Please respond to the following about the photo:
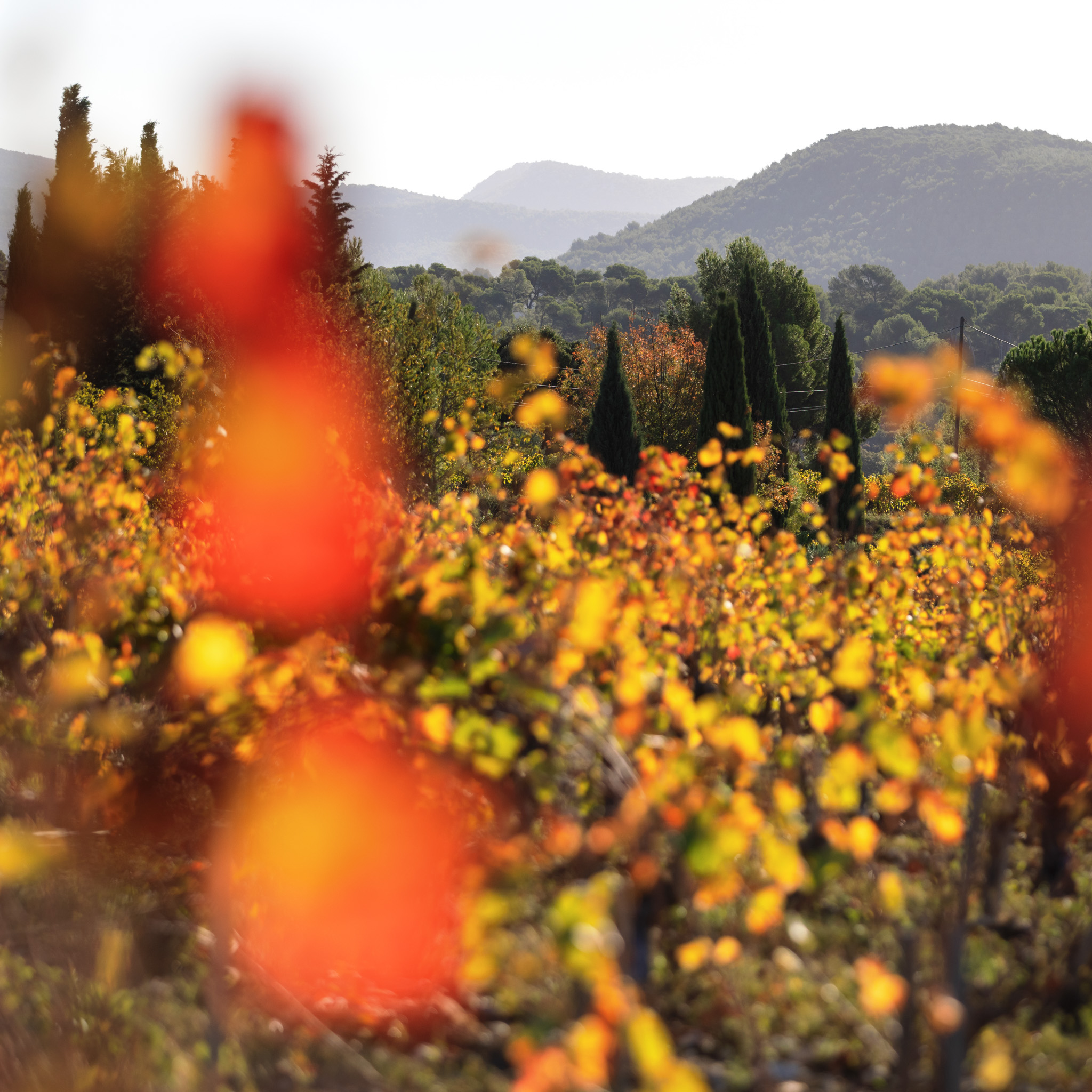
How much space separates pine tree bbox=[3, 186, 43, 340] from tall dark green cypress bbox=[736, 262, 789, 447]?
71.0ft

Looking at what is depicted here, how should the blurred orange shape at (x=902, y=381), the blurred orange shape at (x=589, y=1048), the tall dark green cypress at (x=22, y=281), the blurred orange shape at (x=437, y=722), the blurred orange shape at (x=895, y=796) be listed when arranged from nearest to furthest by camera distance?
the blurred orange shape at (x=589, y=1048) → the blurred orange shape at (x=895, y=796) → the blurred orange shape at (x=437, y=722) → the blurred orange shape at (x=902, y=381) → the tall dark green cypress at (x=22, y=281)

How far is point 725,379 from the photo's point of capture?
22.4 metres

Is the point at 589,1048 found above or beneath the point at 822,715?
beneath

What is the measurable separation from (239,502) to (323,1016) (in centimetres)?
254

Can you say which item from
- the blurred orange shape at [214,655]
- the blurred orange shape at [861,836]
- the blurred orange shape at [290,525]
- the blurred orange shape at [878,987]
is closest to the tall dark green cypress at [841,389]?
the blurred orange shape at [290,525]

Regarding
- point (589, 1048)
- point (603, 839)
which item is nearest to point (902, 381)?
point (603, 839)

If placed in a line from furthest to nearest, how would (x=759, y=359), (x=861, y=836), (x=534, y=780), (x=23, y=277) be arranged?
(x=759, y=359), (x=23, y=277), (x=534, y=780), (x=861, y=836)

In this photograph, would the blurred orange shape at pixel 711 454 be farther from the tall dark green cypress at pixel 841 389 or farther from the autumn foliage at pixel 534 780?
the tall dark green cypress at pixel 841 389

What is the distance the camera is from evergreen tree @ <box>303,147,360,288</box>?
76.2ft

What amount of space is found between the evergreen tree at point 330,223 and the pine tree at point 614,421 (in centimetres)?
698

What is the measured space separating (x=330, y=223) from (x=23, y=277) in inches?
419

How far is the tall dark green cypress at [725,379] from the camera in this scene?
22234mm

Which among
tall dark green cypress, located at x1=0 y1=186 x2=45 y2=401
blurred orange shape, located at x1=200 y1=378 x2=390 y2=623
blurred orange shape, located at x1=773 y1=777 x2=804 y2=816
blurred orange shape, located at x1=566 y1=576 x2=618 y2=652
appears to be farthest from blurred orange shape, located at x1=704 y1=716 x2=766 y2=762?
tall dark green cypress, located at x1=0 y1=186 x2=45 y2=401

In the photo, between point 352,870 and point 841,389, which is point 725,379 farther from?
point 352,870
